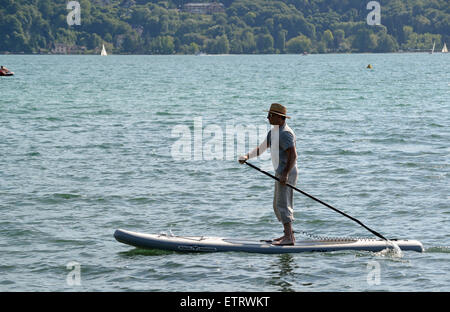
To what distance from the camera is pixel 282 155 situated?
1330 cm

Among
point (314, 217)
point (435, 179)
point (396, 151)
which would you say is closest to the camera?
point (314, 217)

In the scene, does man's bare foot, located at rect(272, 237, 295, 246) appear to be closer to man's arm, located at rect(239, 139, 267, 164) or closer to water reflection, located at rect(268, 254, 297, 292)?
water reflection, located at rect(268, 254, 297, 292)

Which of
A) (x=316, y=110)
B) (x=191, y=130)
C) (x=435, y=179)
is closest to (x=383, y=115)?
(x=316, y=110)

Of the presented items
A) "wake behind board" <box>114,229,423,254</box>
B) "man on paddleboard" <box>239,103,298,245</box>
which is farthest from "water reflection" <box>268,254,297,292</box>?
"man on paddleboard" <box>239,103,298,245</box>

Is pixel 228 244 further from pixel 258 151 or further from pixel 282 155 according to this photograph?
pixel 282 155

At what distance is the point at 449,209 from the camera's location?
1783cm

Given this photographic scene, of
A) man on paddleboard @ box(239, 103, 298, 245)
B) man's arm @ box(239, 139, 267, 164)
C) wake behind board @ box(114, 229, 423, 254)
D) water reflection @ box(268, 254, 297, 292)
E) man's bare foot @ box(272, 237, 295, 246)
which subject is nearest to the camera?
water reflection @ box(268, 254, 297, 292)

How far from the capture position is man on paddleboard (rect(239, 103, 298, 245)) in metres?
13.1

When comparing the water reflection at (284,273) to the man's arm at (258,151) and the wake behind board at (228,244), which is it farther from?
the man's arm at (258,151)

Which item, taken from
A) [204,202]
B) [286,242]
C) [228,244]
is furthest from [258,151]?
[204,202]

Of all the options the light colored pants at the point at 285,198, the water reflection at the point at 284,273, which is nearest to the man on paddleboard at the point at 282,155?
the light colored pants at the point at 285,198

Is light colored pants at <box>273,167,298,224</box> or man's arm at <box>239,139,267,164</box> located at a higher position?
man's arm at <box>239,139,267,164</box>

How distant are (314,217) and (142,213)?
397cm
